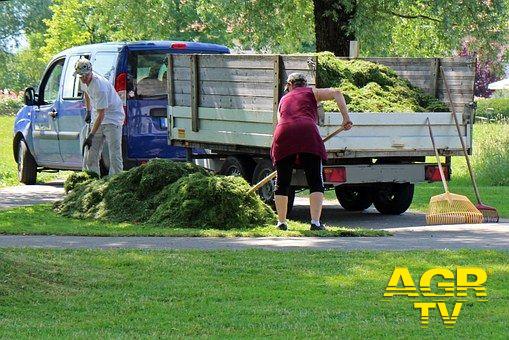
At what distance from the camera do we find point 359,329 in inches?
312

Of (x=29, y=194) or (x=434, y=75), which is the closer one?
(x=434, y=75)

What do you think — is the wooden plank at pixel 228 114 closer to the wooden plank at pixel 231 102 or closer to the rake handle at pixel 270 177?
the wooden plank at pixel 231 102

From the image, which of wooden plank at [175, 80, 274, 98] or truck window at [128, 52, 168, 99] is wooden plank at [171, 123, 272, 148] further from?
truck window at [128, 52, 168, 99]

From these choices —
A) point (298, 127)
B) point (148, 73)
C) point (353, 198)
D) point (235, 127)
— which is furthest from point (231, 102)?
point (298, 127)

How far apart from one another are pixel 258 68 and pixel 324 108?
1.05 meters

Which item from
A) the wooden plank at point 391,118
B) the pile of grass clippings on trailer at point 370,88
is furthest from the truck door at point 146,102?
the wooden plank at point 391,118

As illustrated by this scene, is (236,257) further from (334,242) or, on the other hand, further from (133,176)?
(133,176)

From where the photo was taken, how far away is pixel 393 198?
17156mm

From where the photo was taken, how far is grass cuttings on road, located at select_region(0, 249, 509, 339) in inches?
315

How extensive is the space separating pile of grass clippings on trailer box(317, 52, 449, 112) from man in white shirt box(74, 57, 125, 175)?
9.27ft

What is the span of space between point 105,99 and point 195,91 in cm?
117

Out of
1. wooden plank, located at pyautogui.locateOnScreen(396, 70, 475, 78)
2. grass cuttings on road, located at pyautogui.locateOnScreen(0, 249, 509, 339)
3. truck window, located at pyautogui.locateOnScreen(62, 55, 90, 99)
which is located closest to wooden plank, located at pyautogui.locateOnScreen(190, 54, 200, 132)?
wooden plank, located at pyautogui.locateOnScreen(396, 70, 475, 78)

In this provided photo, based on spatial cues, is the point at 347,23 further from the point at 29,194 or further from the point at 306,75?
the point at 306,75

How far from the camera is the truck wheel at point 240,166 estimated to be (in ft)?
54.8
